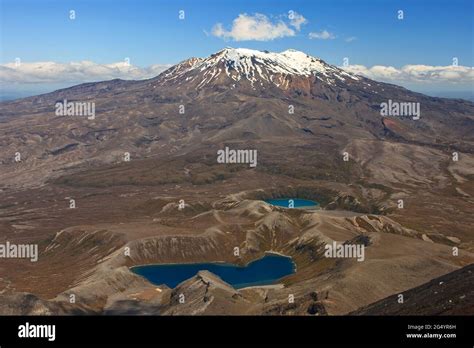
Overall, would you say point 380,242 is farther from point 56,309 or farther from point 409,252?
point 56,309
